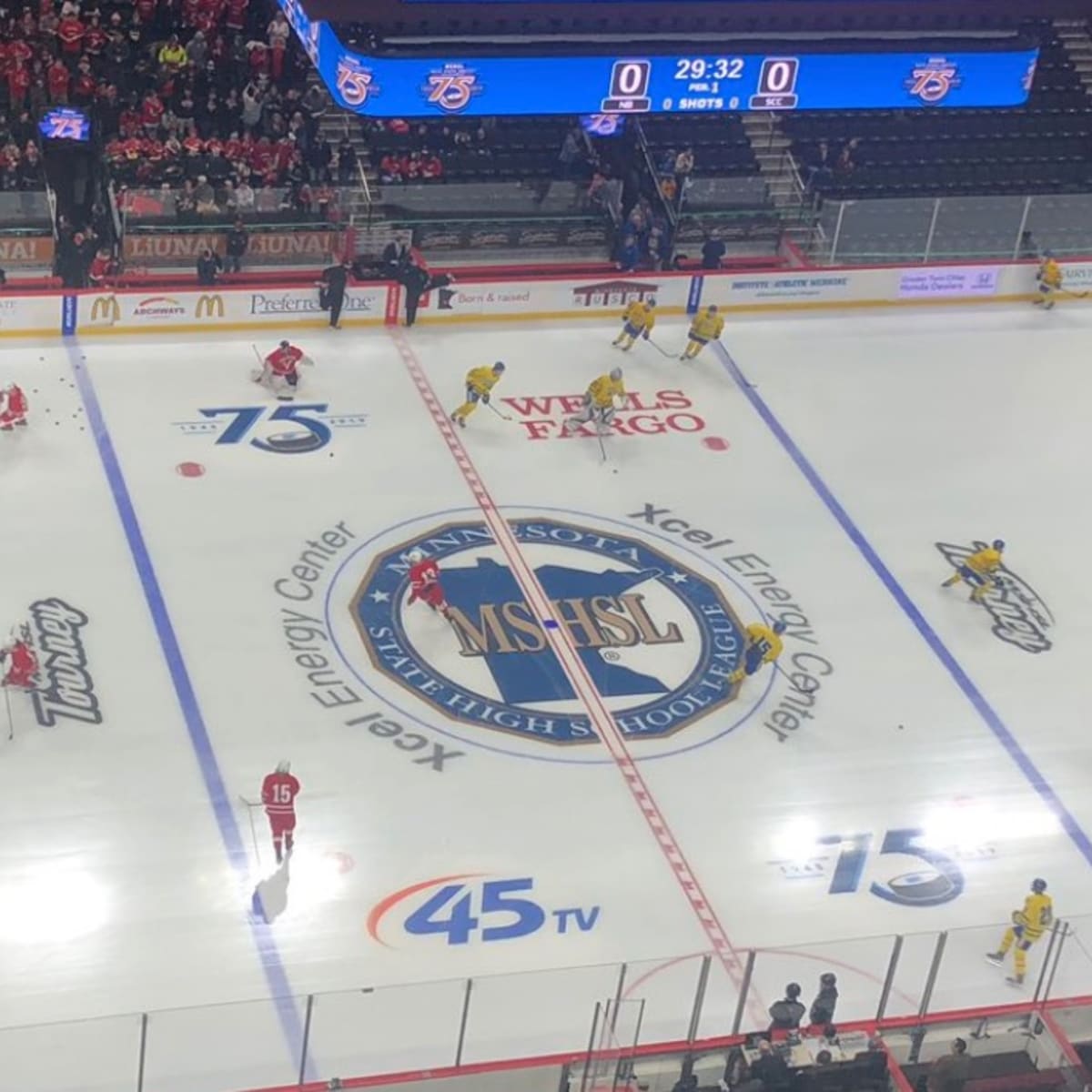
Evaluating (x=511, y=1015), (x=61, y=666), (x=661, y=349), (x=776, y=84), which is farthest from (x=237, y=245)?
(x=511, y=1015)

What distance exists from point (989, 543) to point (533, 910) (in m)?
9.11

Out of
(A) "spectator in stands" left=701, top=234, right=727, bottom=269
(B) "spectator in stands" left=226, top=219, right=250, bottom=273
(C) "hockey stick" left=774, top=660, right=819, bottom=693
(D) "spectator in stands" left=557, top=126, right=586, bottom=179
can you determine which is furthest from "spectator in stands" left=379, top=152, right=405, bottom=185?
(C) "hockey stick" left=774, top=660, right=819, bottom=693

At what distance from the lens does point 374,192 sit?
29.3 m

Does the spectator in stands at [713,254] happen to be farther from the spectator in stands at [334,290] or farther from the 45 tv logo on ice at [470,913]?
the 45 tv logo on ice at [470,913]

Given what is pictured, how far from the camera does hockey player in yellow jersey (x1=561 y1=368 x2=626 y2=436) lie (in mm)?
25359

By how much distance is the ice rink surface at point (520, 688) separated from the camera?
16.9m

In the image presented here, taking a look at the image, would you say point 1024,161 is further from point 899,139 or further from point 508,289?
point 508,289

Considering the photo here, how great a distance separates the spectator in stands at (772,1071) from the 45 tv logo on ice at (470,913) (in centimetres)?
292

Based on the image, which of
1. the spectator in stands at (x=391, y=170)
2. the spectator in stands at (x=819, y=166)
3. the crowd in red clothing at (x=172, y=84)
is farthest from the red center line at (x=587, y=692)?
the spectator in stands at (x=819, y=166)

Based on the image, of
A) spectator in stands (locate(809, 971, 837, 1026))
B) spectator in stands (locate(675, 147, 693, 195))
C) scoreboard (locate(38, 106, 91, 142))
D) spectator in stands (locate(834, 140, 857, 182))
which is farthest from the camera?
spectator in stands (locate(834, 140, 857, 182))

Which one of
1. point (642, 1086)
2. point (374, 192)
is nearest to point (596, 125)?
point (374, 192)

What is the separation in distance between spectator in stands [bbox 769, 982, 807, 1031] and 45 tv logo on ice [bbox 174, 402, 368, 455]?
11174mm

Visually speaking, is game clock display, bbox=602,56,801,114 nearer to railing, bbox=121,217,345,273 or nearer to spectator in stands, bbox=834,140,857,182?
railing, bbox=121,217,345,273

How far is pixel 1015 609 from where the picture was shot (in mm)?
22984
